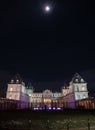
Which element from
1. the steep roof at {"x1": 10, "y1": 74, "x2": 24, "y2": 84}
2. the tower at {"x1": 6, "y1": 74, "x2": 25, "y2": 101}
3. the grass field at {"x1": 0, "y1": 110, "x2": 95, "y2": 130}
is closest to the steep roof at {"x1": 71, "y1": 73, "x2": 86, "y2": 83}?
Answer: the tower at {"x1": 6, "y1": 74, "x2": 25, "y2": 101}

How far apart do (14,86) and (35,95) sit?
58599 millimetres

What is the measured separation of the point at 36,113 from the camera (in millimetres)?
28281

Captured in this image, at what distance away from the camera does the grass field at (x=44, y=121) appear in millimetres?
22616

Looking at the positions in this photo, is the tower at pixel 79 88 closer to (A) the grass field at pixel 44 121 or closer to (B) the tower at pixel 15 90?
(B) the tower at pixel 15 90

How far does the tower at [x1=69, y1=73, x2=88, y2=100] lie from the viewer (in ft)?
343

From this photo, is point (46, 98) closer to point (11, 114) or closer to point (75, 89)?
point (75, 89)

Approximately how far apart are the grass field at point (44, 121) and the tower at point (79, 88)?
7686 centimetres

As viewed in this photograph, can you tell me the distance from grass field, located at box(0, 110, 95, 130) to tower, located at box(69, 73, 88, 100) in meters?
76.9

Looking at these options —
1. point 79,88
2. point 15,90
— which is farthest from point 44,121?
point 15,90

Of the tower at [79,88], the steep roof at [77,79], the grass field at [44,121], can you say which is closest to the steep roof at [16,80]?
the tower at [79,88]

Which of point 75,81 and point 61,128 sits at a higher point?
point 75,81

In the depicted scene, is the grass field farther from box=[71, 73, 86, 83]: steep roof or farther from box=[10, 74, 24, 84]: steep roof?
box=[10, 74, 24, 84]: steep roof

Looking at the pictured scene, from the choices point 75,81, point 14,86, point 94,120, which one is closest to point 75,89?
point 75,81

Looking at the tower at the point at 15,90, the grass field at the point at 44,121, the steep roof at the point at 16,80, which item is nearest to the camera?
the grass field at the point at 44,121
